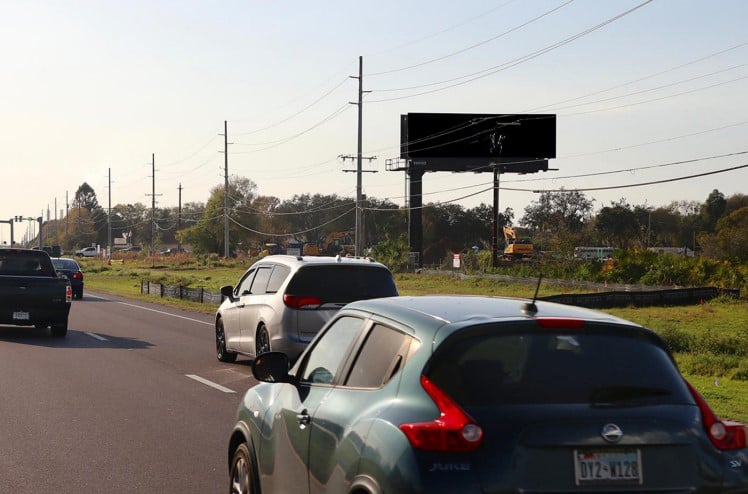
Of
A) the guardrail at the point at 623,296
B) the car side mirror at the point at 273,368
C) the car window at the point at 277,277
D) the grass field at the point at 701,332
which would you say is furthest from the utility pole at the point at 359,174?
the car side mirror at the point at 273,368

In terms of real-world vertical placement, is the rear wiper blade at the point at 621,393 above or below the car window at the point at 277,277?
below

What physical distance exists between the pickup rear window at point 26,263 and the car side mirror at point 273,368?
60.8 feet

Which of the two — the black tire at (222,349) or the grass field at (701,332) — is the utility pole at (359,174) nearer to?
the grass field at (701,332)

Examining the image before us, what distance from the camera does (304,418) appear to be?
5.73 m

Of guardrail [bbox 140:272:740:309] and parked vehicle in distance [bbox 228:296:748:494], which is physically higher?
parked vehicle in distance [bbox 228:296:748:494]

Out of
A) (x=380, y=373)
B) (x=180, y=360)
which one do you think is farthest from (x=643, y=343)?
(x=180, y=360)

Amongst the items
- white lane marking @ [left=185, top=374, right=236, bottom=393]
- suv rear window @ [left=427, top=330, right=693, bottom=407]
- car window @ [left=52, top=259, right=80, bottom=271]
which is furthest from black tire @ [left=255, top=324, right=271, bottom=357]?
car window @ [left=52, top=259, right=80, bottom=271]

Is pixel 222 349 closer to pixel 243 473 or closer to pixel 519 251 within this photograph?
pixel 243 473

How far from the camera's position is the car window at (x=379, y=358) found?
16.8ft

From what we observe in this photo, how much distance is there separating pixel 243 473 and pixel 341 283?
8854 millimetres

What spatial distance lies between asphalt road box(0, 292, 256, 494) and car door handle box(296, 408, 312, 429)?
9.13 feet

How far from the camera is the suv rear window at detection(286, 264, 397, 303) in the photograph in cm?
1548

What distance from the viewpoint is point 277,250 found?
351 ft

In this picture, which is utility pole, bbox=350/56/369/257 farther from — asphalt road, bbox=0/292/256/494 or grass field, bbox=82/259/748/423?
asphalt road, bbox=0/292/256/494
